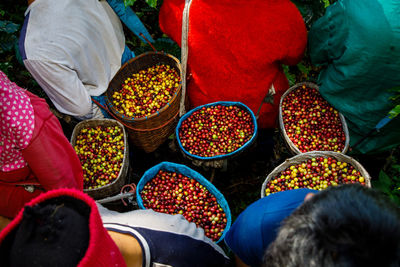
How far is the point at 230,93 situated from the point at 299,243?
7.79 ft

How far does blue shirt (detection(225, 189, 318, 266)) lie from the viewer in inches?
63.6

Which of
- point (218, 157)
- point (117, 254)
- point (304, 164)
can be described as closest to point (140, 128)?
point (218, 157)

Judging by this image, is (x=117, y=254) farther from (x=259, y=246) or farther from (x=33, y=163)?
(x=33, y=163)

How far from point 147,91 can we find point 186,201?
149cm

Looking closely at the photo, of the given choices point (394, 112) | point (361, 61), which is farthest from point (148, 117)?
point (394, 112)

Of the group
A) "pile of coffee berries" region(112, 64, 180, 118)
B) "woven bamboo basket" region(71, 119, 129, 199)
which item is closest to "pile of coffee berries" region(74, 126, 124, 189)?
"woven bamboo basket" region(71, 119, 129, 199)

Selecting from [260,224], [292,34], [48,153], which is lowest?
[260,224]

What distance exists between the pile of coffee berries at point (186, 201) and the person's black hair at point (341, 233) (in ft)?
5.17

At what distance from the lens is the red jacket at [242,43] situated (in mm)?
2832

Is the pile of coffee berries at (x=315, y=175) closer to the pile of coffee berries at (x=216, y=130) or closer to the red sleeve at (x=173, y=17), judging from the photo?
the pile of coffee berries at (x=216, y=130)

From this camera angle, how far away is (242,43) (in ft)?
9.53

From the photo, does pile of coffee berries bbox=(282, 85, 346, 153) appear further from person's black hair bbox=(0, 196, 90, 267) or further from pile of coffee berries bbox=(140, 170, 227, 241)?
person's black hair bbox=(0, 196, 90, 267)

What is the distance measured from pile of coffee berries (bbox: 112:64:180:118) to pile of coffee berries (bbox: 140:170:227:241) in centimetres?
83

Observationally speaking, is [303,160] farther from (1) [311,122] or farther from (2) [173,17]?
(2) [173,17]
